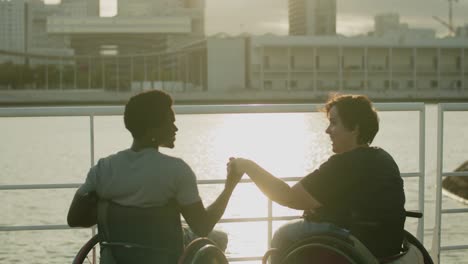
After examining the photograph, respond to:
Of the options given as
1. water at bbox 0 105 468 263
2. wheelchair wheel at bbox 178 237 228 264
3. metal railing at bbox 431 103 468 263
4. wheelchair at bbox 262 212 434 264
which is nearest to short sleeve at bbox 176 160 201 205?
wheelchair wheel at bbox 178 237 228 264

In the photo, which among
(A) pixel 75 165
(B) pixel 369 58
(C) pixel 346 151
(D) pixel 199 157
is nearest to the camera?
(C) pixel 346 151

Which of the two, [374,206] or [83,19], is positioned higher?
[83,19]

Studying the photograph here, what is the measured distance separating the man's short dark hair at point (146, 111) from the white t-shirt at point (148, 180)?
9cm

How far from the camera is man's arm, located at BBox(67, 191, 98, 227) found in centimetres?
318

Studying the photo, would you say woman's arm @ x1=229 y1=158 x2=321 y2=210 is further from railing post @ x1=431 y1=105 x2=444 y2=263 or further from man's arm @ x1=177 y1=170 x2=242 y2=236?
railing post @ x1=431 y1=105 x2=444 y2=263

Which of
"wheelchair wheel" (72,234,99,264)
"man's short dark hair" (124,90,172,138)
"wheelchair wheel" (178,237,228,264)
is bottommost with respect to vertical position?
"wheelchair wheel" (72,234,99,264)

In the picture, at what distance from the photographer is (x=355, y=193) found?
324cm

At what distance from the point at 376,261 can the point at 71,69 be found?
15196 centimetres

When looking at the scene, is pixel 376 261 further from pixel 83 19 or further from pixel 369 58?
pixel 83 19

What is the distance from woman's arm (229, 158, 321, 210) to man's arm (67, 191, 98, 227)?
603 mm

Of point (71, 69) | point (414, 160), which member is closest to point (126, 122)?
point (414, 160)

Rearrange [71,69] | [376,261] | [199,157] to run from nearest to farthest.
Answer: [376,261], [199,157], [71,69]

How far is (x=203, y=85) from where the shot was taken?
404 feet

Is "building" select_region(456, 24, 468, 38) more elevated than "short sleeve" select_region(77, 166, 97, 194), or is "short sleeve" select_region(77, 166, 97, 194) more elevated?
"building" select_region(456, 24, 468, 38)
